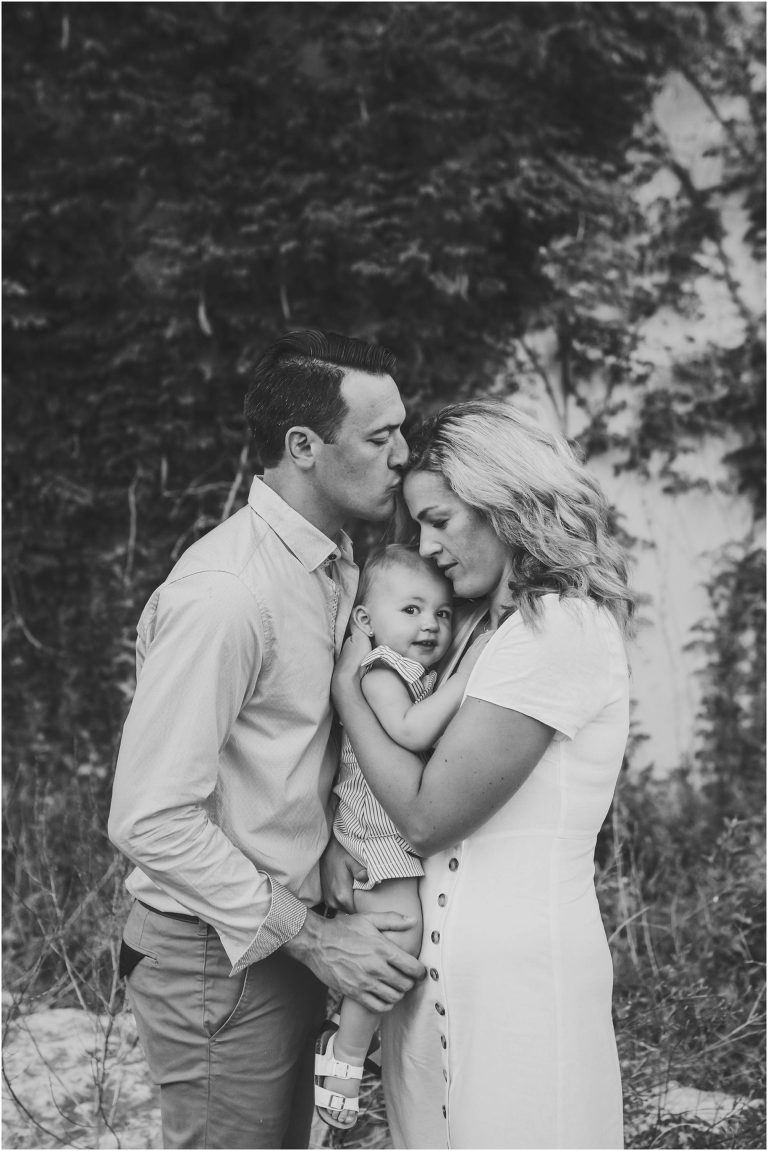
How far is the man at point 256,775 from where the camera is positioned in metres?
1.65

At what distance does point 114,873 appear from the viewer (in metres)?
3.08

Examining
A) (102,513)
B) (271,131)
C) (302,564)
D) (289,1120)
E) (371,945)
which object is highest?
(271,131)

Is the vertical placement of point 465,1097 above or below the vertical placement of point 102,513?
below

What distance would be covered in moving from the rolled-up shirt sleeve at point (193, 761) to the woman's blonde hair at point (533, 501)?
1.65 feet

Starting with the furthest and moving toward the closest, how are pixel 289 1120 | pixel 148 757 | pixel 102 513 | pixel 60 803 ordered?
pixel 102 513
pixel 60 803
pixel 289 1120
pixel 148 757

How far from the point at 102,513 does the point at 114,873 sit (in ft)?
6.68

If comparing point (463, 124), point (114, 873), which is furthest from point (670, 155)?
point (114, 873)

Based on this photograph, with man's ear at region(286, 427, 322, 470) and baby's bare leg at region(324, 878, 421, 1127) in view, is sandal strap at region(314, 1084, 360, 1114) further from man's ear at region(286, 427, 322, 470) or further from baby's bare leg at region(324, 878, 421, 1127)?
man's ear at region(286, 427, 322, 470)

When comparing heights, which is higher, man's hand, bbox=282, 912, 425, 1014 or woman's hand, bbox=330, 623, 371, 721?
woman's hand, bbox=330, 623, 371, 721

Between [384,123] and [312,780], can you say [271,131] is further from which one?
[312,780]

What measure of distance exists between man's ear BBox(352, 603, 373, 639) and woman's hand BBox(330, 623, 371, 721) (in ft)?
0.09

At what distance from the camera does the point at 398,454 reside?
2000 mm

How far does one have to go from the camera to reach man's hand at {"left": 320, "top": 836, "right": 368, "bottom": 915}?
6.32 feet

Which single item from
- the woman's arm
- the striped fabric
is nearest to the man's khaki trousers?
the striped fabric
